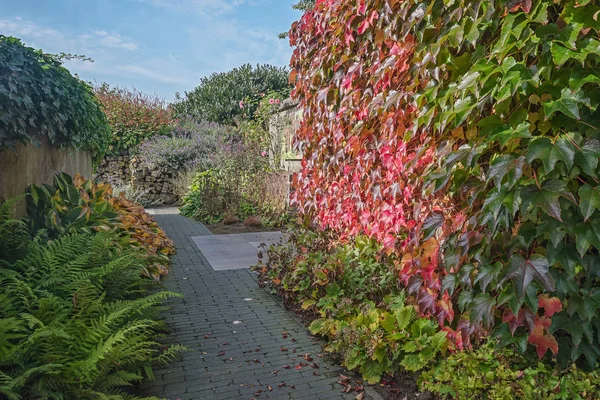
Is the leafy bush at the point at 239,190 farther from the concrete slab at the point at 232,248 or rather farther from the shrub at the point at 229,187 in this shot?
the concrete slab at the point at 232,248

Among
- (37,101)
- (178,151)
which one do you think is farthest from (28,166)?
(178,151)

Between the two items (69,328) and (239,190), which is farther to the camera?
(239,190)

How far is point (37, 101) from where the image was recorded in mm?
3324

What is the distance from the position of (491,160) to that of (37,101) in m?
3.43

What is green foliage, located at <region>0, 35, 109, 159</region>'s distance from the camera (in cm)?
293

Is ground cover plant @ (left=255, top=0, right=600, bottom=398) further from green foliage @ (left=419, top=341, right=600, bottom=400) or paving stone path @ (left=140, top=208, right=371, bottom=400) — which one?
paving stone path @ (left=140, top=208, right=371, bottom=400)

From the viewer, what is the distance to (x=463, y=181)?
2.15 meters

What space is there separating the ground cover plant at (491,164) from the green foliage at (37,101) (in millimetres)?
2580

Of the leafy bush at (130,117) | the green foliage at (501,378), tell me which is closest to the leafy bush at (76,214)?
the green foliage at (501,378)

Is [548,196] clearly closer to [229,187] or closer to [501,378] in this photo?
[501,378]

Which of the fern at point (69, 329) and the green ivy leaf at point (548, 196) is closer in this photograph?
the green ivy leaf at point (548, 196)

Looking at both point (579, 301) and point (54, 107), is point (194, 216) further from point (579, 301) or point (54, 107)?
point (579, 301)

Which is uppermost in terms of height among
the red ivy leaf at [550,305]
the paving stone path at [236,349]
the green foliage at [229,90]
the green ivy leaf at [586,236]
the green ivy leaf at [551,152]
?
the green foliage at [229,90]

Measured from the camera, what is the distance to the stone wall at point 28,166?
10.7 ft
